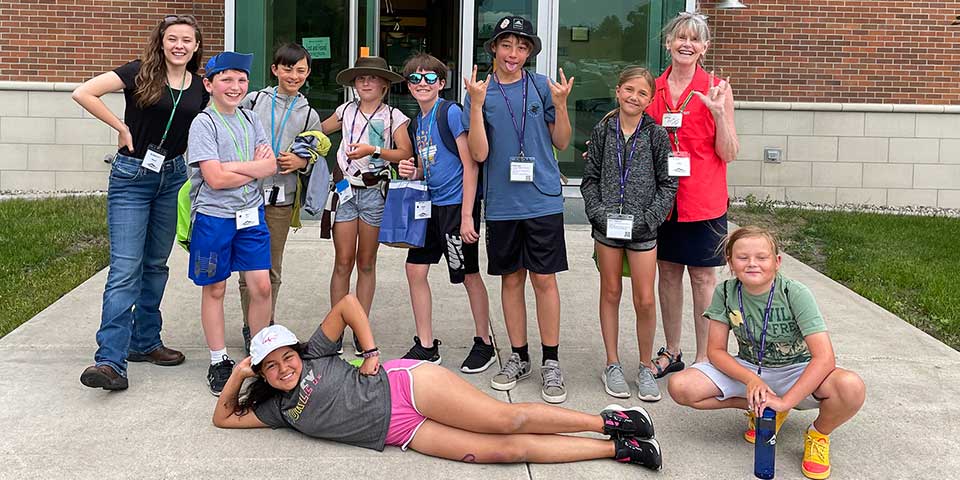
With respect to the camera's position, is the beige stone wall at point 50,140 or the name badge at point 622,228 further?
the beige stone wall at point 50,140

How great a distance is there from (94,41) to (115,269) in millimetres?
6477

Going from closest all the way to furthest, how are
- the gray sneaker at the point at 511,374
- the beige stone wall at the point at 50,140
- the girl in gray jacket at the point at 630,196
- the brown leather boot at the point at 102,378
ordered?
the brown leather boot at the point at 102,378 < the girl in gray jacket at the point at 630,196 < the gray sneaker at the point at 511,374 < the beige stone wall at the point at 50,140

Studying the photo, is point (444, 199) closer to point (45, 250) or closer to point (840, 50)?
point (45, 250)

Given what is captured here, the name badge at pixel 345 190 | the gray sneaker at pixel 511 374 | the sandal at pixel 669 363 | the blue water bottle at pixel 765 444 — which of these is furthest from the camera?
the name badge at pixel 345 190

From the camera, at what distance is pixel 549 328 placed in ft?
15.8

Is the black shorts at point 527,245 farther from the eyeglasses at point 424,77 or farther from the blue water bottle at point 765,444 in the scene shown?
the blue water bottle at point 765,444

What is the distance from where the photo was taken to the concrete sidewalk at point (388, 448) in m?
3.86

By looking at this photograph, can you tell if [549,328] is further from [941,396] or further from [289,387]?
[941,396]

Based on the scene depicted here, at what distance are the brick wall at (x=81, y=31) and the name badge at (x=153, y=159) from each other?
5.84 meters

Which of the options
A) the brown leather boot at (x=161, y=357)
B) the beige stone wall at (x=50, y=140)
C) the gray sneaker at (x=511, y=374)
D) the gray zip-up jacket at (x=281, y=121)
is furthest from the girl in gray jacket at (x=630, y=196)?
the beige stone wall at (x=50, y=140)

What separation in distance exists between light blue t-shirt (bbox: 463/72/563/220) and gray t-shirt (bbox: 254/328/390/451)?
1.21 meters

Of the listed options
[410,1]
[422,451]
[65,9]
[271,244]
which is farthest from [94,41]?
[422,451]

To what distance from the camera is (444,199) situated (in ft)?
16.4

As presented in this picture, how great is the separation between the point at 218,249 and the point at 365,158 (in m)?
0.97
